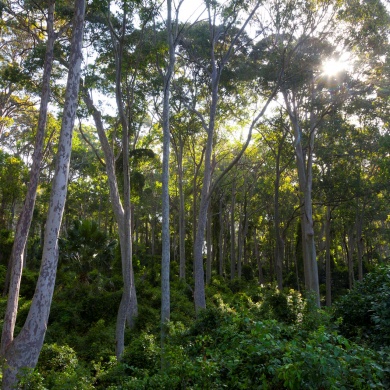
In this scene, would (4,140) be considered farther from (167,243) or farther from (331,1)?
(331,1)

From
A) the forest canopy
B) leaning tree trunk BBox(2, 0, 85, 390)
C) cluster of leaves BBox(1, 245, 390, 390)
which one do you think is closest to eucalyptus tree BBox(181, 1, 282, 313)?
the forest canopy

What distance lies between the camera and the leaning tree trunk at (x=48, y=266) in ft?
25.3

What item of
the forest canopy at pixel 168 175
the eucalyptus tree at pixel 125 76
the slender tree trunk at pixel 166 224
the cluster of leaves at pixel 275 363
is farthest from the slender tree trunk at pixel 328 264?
the cluster of leaves at pixel 275 363

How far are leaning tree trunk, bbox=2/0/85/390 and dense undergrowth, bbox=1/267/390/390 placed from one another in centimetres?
68

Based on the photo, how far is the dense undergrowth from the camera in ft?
13.7

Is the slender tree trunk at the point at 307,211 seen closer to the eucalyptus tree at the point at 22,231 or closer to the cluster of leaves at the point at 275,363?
the cluster of leaves at the point at 275,363

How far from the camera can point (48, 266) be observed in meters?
8.14

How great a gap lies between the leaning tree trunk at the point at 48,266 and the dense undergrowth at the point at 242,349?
68 cm

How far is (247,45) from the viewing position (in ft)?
58.2

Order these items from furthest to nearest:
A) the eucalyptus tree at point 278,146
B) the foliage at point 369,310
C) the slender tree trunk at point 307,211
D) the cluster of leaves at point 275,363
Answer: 1. the eucalyptus tree at point 278,146
2. the slender tree trunk at point 307,211
3. the foliage at point 369,310
4. the cluster of leaves at point 275,363

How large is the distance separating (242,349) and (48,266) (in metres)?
4.30

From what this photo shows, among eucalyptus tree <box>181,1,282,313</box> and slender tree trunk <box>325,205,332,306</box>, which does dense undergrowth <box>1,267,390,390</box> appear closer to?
eucalyptus tree <box>181,1,282,313</box>

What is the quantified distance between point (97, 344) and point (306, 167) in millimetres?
11494

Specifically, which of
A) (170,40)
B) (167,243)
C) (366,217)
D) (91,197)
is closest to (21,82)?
(170,40)
